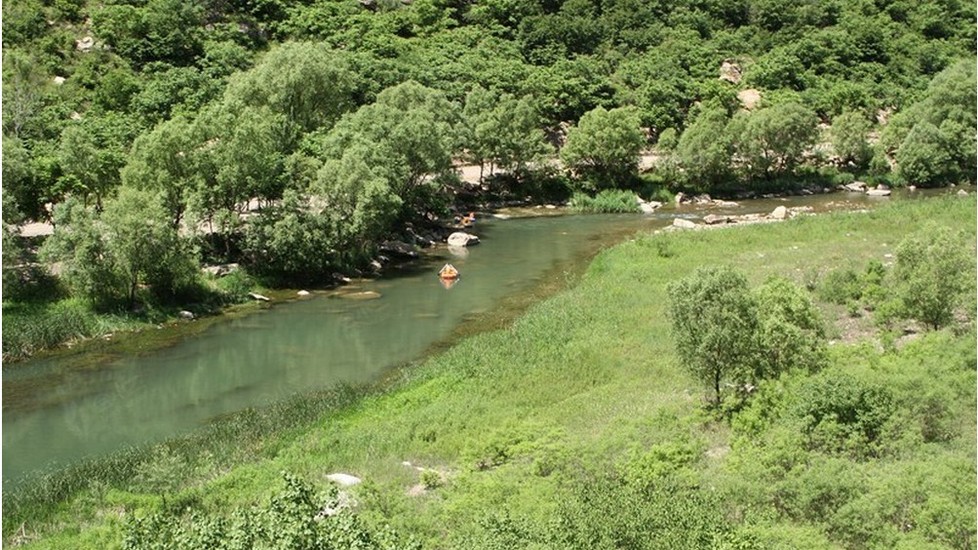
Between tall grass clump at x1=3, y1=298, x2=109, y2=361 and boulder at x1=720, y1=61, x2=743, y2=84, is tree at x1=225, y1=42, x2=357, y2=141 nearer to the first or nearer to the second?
tall grass clump at x1=3, y1=298, x2=109, y2=361

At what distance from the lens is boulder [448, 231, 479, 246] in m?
62.7

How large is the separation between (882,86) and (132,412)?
10227 centimetres

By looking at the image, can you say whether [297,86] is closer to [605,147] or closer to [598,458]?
[605,147]

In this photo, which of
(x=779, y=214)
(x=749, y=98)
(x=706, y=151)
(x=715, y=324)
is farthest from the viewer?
(x=749, y=98)

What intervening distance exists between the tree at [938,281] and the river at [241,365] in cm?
2060

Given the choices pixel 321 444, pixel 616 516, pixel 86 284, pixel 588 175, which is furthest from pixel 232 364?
pixel 588 175

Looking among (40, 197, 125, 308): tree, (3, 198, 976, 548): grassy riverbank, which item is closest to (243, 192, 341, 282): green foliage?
(40, 197, 125, 308): tree

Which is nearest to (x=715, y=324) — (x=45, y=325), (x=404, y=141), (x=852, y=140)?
(x=45, y=325)

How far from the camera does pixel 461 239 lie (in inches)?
2474

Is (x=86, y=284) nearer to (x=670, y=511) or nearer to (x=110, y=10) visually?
(x=670, y=511)

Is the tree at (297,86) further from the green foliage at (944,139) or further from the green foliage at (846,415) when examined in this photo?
the green foliage at (944,139)

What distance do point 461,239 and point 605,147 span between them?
995 inches

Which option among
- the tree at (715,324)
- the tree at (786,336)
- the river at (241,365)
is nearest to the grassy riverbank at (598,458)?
Result: the tree at (786,336)

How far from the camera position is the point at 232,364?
3766 cm
